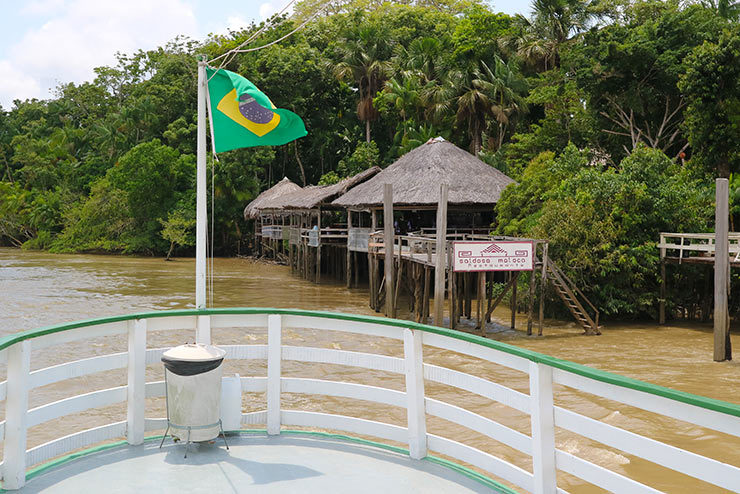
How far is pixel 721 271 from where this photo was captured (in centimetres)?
1566

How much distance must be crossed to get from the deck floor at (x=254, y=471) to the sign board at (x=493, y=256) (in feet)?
41.6

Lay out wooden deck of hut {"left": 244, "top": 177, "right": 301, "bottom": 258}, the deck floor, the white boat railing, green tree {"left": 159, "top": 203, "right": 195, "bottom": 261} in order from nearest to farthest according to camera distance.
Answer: the white boat railing < the deck floor < wooden deck of hut {"left": 244, "top": 177, "right": 301, "bottom": 258} < green tree {"left": 159, "top": 203, "right": 195, "bottom": 261}

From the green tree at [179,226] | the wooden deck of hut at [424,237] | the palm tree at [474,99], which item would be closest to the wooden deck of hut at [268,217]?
the wooden deck of hut at [424,237]

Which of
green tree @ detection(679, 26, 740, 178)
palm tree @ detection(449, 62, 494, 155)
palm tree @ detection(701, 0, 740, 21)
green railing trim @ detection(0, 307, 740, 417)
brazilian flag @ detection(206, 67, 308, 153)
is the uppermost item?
palm tree @ detection(701, 0, 740, 21)

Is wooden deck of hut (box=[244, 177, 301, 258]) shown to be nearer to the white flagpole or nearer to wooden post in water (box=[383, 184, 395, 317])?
wooden post in water (box=[383, 184, 395, 317])

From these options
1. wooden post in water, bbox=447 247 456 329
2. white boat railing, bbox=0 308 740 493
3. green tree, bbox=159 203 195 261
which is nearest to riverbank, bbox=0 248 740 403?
green tree, bbox=159 203 195 261

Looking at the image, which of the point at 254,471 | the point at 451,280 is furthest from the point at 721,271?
the point at 254,471

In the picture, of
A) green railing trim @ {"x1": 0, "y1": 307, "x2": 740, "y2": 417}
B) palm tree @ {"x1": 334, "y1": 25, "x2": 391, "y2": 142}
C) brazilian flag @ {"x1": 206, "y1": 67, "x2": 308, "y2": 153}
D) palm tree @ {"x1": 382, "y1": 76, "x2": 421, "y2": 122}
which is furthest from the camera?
palm tree @ {"x1": 334, "y1": 25, "x2": 391, "y2": 142}

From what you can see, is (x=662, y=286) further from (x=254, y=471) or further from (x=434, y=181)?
(x=254, y=471)

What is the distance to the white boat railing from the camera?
3318mm

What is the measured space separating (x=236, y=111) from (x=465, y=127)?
38886 millimetres

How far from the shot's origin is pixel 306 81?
5159cm

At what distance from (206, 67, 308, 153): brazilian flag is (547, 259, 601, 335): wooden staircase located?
1368 centimetres

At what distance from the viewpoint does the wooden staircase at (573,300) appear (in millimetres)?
19500
